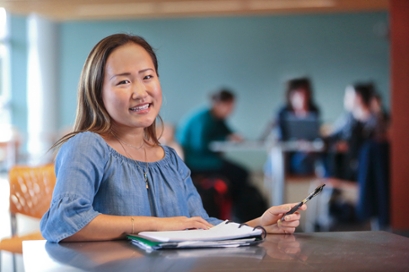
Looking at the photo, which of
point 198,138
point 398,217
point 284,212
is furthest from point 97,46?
point 198,138

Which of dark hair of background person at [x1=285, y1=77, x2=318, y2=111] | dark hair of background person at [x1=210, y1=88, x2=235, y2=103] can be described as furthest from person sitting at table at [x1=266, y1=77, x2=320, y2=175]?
dark hair of background person at [x1=210, y1=88, x2=235, y2=103]

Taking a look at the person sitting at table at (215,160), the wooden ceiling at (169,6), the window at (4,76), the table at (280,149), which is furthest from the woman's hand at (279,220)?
the window at (4,76)

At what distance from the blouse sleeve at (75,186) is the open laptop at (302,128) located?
162 inches

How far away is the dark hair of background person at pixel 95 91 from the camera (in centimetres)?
149

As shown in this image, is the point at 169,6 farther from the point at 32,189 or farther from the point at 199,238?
the point at 199,238

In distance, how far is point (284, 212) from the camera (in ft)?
4.64

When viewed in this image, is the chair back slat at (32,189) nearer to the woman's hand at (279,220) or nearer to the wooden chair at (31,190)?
the wooden chair at (31,190)

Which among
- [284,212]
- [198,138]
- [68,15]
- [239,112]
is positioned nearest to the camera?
[284,212]

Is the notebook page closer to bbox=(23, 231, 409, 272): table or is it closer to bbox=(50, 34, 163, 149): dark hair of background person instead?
bbox=(23, 231, 409, 272): table

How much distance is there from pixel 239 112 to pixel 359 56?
6.69 ft

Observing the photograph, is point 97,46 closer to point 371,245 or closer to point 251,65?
point 371,245

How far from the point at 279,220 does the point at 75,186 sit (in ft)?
1.50

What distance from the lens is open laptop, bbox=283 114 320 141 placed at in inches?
213

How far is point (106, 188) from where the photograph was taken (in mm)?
1432
